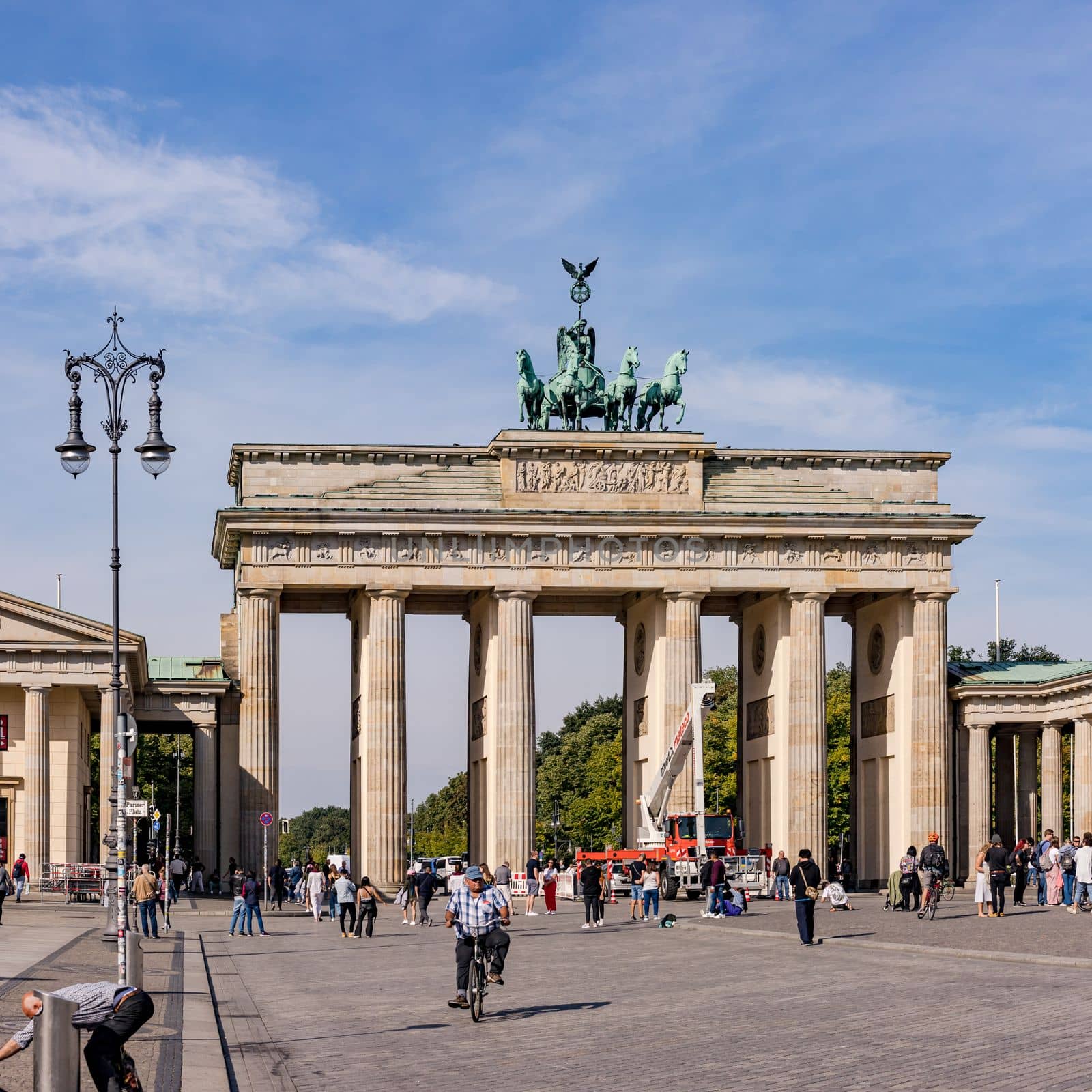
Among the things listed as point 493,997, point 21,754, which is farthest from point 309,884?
point 493,997

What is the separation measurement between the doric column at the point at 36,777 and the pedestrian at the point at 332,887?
1056 cm

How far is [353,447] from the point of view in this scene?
261 feet

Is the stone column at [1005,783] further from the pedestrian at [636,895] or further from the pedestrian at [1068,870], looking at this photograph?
the pedestrian at [1068,870]

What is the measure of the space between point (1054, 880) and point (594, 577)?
29.6 m

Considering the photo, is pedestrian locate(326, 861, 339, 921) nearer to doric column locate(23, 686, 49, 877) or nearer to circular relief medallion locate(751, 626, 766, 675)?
doric column locate(23, 686, 49, 877)

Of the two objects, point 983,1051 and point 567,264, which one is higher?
point 567,264

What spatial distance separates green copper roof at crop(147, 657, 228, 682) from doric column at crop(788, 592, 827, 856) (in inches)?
976

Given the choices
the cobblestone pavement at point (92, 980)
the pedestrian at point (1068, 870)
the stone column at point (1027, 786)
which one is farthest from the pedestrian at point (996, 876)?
the stone column at point (1027, 786)

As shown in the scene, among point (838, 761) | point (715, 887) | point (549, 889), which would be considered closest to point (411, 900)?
point (549, 889)

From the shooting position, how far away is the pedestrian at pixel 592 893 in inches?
1997

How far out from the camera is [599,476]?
267 ft

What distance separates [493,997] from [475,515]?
51227 millimetres

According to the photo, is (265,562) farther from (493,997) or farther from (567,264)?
(493,997)

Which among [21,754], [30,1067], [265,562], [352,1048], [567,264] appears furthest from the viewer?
[567,264]
